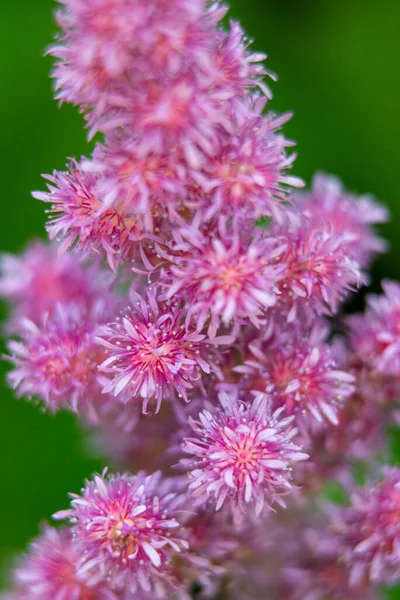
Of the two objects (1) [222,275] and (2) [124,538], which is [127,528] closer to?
(2) [124,538]

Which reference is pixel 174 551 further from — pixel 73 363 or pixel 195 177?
pixel 195 177

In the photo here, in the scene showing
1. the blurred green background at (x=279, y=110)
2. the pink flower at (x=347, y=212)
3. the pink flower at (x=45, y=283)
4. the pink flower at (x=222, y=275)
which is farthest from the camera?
the blurred green background at (x=279, y=110)

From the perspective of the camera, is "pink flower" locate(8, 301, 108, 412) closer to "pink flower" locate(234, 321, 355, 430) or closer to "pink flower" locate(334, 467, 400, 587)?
"pink flower" locate(234, 321, 355, 430)

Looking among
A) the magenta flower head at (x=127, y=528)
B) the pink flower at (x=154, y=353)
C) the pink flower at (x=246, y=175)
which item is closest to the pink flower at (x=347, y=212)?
the pink flower at (x=246, y=175)

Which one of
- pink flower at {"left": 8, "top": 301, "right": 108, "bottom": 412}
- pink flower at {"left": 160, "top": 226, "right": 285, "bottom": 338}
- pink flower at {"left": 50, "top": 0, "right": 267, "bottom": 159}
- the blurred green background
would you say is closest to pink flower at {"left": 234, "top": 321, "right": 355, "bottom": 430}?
pink flower at {"left": 160, "top": 226, "right": 285, "bottom": 338}

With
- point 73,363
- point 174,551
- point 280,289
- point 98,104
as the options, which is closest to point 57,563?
point 174,551

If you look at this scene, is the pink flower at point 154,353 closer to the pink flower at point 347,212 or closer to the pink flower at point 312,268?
the pink flower at point 312,268
